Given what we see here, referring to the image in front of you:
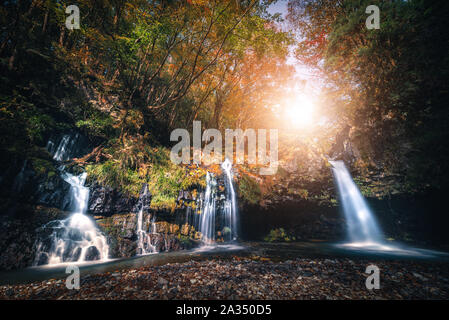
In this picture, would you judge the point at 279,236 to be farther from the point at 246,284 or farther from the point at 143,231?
the point at 143,231

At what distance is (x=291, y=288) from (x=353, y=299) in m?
0.91

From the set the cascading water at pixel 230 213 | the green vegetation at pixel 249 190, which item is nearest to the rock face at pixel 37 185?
the cascading water at pixel 230 213

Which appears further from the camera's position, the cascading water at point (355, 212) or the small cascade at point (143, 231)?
the cascading water at point (355, 212)

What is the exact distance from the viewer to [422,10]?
15.8ft

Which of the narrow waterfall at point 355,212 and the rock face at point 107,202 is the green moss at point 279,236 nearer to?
the narrow waterfall at point 355,212

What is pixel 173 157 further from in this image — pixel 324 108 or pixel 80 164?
pixel 324 108

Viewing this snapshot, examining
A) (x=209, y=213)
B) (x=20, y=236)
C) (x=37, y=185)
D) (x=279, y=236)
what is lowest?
(x=279, y=236)

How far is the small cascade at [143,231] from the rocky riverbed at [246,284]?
7.50 feet

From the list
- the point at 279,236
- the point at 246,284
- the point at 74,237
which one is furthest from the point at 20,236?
the point at 279,236

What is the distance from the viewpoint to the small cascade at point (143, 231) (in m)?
5.54

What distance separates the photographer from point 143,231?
5.86m

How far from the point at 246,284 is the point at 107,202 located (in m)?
5.71
